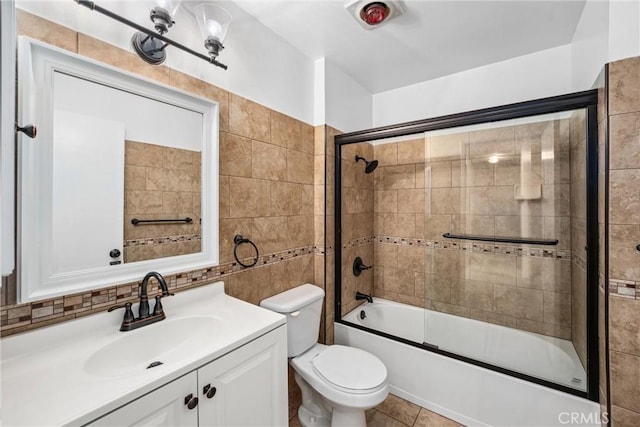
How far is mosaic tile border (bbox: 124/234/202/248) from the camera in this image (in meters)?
1.13

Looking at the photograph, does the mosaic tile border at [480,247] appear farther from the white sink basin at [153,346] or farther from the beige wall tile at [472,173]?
the white sink basin at [153,346]

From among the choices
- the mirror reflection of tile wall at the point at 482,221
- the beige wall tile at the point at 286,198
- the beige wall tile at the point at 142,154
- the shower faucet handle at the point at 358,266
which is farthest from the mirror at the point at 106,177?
the mirror reflection of tile wall at the point at 482,221

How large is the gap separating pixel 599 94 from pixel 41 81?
2.25m

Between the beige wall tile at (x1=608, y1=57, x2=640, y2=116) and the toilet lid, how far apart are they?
5.38 ft

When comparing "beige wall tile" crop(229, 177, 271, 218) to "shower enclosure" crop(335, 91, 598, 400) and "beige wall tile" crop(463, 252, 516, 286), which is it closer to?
"shower enclosure" crop(335, 91, 598, 400)

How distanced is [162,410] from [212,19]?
152 centimetres

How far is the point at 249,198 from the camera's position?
1.58 metres

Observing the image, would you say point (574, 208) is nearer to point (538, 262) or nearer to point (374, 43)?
point (538, 262)

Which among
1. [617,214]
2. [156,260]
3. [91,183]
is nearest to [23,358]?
[156,260]

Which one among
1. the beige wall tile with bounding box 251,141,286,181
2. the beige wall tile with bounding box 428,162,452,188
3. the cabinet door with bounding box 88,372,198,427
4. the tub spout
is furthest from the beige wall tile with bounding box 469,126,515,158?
the cabinet door with bounding box 88,372,198,427

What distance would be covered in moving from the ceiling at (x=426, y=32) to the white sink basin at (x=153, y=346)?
5.49 ft

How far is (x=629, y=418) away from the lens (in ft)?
3.79

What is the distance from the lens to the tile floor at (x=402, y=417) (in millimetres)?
1627

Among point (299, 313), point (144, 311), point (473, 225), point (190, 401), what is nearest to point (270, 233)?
point (299, 313)
